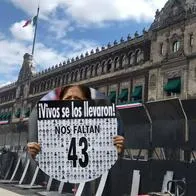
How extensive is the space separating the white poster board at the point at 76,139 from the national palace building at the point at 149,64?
2083cm

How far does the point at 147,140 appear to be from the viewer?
1188cm

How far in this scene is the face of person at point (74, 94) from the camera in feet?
11.0

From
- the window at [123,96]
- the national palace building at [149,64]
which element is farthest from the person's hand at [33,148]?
the window at [123,96]

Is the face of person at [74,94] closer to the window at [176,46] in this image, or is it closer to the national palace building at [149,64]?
the national palace building at [149,64]

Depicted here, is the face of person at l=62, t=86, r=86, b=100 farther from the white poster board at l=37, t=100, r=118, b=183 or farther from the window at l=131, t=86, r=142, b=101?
the window at l=131, t=86, r=142, b=101

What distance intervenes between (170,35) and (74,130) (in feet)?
117

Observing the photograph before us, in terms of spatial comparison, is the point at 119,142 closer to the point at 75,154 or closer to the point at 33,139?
the point at 75,154

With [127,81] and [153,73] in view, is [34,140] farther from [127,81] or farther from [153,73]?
[127,81]

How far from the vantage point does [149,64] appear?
3997cm

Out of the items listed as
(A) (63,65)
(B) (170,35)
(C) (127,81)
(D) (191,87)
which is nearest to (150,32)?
(B) (170,35)

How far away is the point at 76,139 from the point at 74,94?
38 centimetres

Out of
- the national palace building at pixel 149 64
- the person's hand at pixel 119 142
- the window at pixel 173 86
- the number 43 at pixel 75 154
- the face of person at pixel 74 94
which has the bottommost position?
the number 43 at pixel 75 154

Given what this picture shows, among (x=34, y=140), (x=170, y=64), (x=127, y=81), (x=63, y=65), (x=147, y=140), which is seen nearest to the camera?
(x=34, y=140)

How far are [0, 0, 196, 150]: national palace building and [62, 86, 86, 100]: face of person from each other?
815 inches
